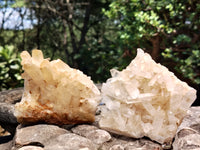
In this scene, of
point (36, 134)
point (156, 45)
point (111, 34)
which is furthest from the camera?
point (111, 34)

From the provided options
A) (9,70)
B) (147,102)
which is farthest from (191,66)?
(9,70)

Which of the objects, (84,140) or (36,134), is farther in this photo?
(36,134)

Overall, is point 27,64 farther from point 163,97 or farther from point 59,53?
point 59,53

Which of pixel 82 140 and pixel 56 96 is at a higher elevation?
pixel 56 96

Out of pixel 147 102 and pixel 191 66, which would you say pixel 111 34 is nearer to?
pixel 191 66

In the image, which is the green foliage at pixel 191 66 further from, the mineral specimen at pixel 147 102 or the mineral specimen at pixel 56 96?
the mineral specimen at pixel 56 96

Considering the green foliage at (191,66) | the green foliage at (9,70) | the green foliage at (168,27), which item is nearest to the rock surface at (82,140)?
the green foliage at (191,66)

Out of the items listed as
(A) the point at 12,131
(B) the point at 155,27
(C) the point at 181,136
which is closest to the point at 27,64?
(A) the point at 12,131
